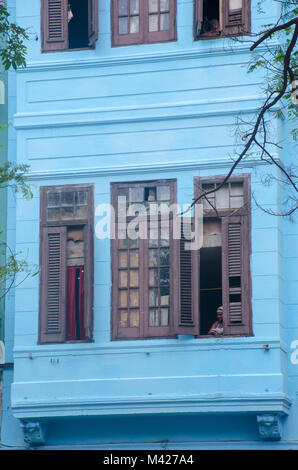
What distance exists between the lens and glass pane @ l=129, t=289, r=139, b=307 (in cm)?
1388

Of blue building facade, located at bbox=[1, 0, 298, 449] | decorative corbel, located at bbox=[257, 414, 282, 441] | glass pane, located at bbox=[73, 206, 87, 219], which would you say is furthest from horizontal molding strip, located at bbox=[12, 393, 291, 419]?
glass pane, located at bbox=[73, 206, 87, 219]

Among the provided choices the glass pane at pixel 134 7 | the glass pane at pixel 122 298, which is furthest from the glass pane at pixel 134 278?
the glass pane at pixel 134 7

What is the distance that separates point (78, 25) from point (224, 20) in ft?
8.71

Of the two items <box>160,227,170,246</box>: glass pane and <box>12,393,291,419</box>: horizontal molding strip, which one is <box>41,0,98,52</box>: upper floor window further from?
<box>12,393,291,419</box>: horizontal molding strip

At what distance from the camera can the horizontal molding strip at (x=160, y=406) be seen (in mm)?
13070

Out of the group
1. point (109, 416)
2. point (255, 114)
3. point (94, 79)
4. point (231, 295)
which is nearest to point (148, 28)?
point (94, 79)

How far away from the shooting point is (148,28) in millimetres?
14617

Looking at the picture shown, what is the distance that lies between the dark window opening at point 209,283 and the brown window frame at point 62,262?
4.97ft

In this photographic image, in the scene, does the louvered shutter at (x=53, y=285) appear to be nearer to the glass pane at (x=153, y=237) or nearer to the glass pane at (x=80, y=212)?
the glass pane at (x=80, y=212)

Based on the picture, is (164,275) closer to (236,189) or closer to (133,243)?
(133,243)

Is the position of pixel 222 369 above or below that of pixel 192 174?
below

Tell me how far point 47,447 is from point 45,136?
3.98 metres

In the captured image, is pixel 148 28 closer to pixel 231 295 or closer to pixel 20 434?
pixel 231 295
